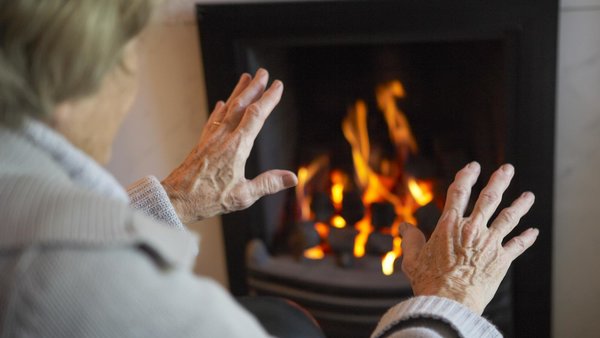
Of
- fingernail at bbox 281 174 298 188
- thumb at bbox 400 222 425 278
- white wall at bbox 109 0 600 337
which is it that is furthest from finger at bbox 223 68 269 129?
white wall at bbox 109 0 600 337

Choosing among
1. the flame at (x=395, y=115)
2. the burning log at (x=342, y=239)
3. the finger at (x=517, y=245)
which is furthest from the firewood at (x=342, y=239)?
the finger at (x=517, y=245)

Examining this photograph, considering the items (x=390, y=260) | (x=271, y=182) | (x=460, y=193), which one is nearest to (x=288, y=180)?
(x=271, y=182)

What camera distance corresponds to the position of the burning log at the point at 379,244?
193 cm

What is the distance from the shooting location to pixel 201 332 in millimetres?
617

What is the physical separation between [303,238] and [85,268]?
1.42 m

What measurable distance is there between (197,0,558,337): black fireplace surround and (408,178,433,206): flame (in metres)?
0.12

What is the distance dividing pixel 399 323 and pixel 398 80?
3.63 ft

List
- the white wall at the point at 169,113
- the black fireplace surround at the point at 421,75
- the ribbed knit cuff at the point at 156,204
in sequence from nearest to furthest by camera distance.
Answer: the ribbed knit cuff at the point at 156,204 → the black fireplace surround at the point at 421,75 → the white wall at the point at 169,113

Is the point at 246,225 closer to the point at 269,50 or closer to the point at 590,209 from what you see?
the point at 269,50

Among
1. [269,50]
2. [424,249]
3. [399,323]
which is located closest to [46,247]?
[399,323]

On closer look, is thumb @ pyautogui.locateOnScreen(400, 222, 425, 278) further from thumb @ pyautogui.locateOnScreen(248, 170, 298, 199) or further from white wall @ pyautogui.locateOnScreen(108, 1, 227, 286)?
white wall @ pyautogui.locateOnScreen(108, 1, 227, 286)

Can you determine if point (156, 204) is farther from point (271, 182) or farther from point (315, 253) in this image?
point (315, 253)

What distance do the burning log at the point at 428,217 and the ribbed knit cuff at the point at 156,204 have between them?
0.96m

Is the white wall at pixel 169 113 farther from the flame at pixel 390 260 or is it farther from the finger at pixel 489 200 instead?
the finger at pixel 489 200
